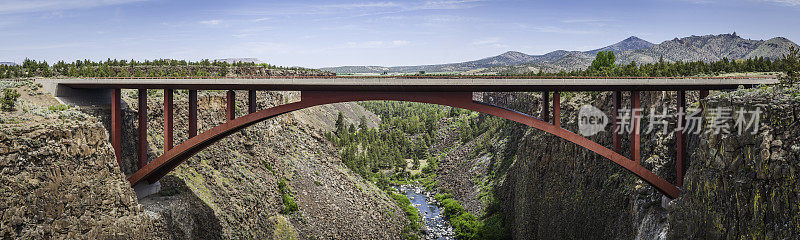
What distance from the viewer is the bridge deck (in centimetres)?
2275

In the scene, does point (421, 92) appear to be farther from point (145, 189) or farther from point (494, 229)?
point (494, 229)

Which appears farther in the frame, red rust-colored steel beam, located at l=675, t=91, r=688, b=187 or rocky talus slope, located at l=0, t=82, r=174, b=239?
red rust-colored steel beam, located at l=675, t=91, r=688, b=187

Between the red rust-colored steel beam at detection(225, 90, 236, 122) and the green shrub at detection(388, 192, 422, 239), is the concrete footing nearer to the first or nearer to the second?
the red rust-colored steel beam at detection(225, 90, 236, 122)

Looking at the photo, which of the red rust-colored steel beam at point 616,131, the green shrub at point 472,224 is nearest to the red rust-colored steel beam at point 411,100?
the red rust-colored steel beam at point 616,131

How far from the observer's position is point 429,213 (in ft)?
199

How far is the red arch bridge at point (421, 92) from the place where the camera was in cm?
2247

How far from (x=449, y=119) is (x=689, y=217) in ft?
368

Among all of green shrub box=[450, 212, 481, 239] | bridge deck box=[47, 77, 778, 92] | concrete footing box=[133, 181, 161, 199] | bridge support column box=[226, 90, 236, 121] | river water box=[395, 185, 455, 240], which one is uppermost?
bridge deck box=[47, 77, 778, 92]

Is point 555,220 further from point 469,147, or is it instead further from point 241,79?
point 469,147

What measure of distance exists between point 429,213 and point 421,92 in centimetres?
3890

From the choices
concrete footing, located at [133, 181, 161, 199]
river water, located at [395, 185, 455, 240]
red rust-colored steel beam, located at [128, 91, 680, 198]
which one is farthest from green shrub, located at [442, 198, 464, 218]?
red rust-colored steel beam, located at [128, 91, 680, 198]

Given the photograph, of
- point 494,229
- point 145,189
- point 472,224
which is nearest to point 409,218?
point 472,224

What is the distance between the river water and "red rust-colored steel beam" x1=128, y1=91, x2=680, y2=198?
94.0 feet

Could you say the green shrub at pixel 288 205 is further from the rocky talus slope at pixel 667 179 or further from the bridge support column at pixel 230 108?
the rocky talus slope at pixel 667 179
